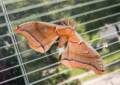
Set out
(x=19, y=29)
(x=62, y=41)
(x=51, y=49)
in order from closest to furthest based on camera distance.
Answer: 1. (x=19, y=29)
2. (x=62, y=41)
3. (x=51, y=49)

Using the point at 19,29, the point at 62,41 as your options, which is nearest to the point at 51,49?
the point at 62,41

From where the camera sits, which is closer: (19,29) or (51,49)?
(19,29)

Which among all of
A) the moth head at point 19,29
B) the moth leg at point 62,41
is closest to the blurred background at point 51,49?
the moth leg at point 62,41

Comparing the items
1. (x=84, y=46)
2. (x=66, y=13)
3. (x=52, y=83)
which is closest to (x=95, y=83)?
(x=52, y=83)

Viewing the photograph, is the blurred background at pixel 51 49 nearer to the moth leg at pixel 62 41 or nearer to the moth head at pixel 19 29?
the moth leg at pixel 62 41

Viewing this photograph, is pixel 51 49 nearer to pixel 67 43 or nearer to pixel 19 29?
pixel 67 43

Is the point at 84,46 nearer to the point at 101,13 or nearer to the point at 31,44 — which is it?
the point at 31,44

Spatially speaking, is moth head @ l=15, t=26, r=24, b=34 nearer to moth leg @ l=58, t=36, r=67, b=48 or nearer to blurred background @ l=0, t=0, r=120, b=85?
moth leg @ l=58, t=36, r=67, b=48

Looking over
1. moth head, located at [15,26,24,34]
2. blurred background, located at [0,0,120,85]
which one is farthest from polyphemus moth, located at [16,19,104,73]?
Answer: blurred background, located at [0,0,120,85]

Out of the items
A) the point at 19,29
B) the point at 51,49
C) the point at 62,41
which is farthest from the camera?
the point at 51,49
